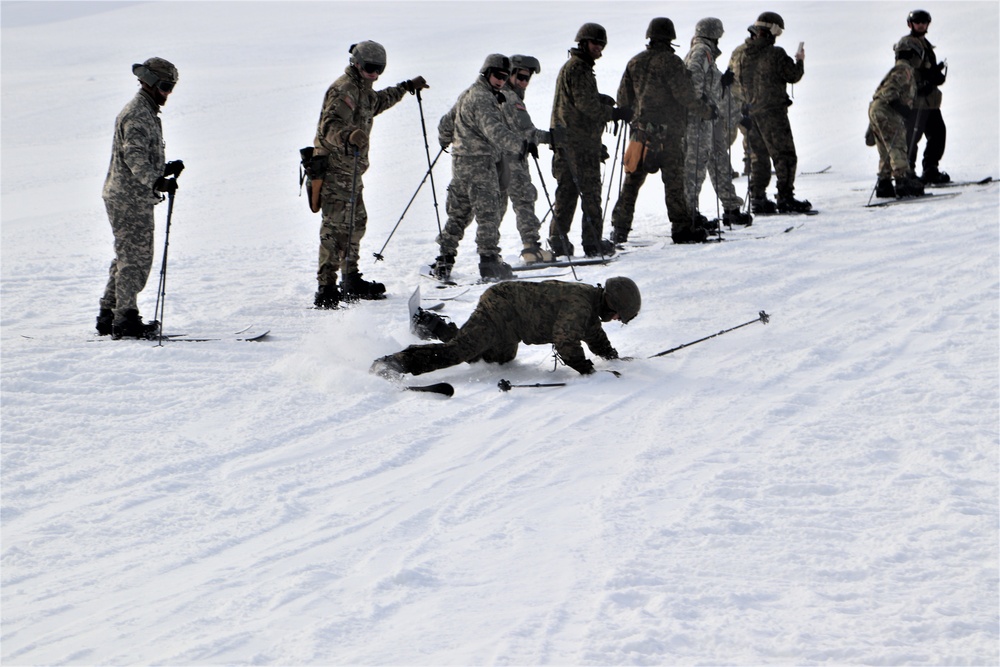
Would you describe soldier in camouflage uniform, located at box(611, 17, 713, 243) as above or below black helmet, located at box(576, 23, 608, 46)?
below

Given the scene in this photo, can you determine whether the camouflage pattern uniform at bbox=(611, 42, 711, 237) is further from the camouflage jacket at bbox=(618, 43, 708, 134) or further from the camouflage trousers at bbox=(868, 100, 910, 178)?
the camouflage trousers at bbox=(868, 100, 910, 178)

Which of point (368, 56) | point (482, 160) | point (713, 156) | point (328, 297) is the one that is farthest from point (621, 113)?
point (328, 297)

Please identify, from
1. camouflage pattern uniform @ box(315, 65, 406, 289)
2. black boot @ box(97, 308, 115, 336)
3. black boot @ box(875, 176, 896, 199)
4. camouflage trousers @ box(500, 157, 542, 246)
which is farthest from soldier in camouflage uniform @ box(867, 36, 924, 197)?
black boot @ box(97, 308, 115, 336)

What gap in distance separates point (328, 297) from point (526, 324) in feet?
8.43

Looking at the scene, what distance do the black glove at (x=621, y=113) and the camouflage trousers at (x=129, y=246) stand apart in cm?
427

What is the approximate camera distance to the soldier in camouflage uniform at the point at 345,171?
27.6 feet

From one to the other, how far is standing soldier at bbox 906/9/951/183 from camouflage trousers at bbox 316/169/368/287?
6464 millimetres

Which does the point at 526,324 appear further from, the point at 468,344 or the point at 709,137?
the point at 709,137

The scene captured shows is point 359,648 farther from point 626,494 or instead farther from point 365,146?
point 365,146

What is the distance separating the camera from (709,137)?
11273 mm

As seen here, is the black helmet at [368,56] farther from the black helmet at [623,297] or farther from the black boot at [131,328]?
the black helmet at [623,297]

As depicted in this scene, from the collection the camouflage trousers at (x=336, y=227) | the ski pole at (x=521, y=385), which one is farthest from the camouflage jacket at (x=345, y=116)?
the ski pole at (x=521, y=385)

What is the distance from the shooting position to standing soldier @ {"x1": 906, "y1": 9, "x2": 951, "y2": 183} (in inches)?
468

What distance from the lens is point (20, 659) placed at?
366 cm
